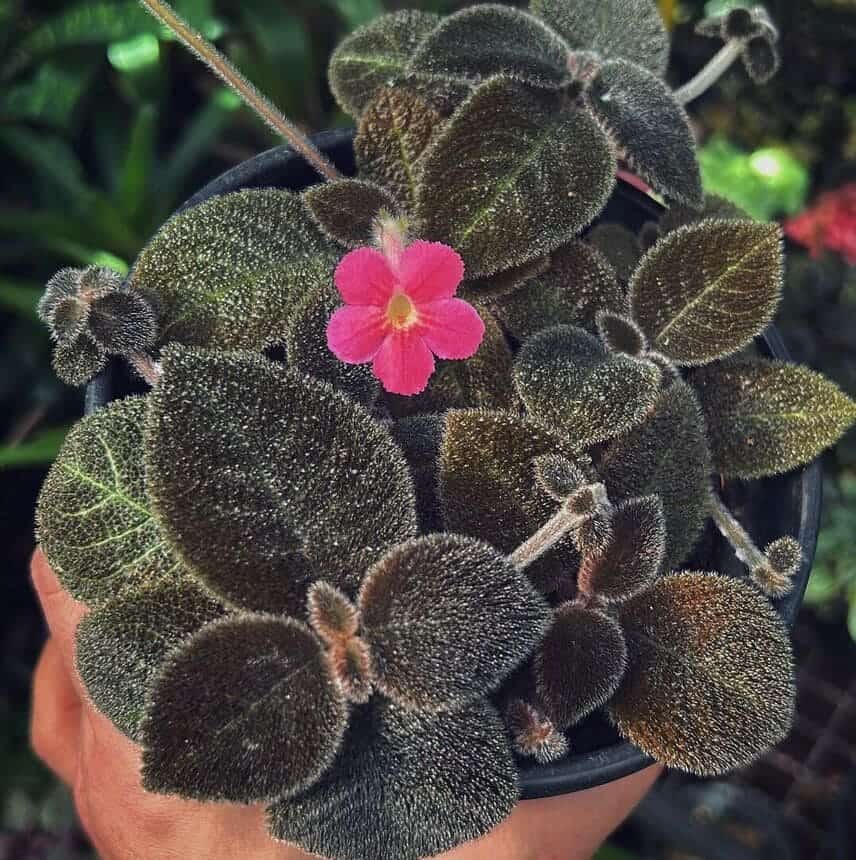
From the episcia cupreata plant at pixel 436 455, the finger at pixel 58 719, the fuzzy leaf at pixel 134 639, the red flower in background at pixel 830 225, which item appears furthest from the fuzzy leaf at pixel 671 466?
the red flower in background at pixel 830 225

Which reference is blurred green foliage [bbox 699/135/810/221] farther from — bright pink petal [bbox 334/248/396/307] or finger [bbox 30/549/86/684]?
finger [bbox 30/549/86/684]

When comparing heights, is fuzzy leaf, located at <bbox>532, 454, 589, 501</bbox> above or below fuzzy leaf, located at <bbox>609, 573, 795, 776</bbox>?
above

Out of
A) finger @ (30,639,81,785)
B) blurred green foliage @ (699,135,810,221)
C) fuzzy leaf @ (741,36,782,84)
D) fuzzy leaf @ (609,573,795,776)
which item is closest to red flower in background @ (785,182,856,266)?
blurred green foliage @ (699,135,810,221)

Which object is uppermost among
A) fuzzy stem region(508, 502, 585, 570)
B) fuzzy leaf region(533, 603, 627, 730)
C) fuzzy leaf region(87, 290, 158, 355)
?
fuzzy leaf region(87, 290, 158, 355)

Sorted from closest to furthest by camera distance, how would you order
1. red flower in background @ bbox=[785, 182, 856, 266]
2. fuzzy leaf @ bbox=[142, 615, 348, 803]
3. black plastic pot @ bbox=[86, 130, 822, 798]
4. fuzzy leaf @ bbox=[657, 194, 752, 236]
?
fuzzy leaf @ bbox=[142, 615, 348, 803] → black plastic pot @ bbox=[86, 130, 822, 798] → fuzzy leaf @ bbox=[657, 194, 752, 236] → red flower in background @ bbox=[785, 182, 856, 266]

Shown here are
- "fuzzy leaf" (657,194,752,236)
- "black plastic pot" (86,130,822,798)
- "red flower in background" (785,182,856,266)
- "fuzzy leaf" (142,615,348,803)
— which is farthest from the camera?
"red flower in background" (785,182,856,266)

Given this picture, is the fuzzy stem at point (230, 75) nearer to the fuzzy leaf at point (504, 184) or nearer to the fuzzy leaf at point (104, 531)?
the fuzzy leaf at point (504, 184)

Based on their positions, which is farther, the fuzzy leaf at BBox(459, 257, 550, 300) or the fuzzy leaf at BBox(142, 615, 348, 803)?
the fuzzy leaf at BBox(459, 257, 550, 300)
